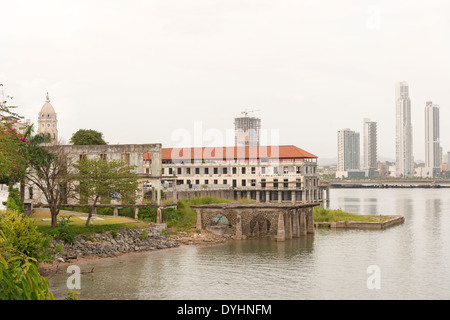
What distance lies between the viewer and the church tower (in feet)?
480

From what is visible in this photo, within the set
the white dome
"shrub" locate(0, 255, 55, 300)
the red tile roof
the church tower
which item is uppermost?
the white dome

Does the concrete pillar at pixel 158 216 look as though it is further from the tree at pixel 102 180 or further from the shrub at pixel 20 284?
the shrub at pixel 20 284

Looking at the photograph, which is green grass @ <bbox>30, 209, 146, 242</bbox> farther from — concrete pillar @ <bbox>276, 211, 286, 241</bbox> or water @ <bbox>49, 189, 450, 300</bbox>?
concrete pillar @ <bbox>276, 211, 286, 241</bbox>

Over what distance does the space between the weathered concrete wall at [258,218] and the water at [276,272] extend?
2088mm

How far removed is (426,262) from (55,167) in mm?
34129

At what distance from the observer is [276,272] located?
40.2 metres

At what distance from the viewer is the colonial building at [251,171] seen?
100625 millimetres

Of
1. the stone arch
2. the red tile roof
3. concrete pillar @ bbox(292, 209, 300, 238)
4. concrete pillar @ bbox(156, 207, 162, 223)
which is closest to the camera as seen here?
concrete pillar @ bbox(156, 207, 162, 223)

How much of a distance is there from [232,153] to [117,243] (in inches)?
2306

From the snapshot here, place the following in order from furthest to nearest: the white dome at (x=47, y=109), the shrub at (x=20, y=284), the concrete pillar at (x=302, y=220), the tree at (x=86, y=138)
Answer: the white dome at (x=47, y=109)
the tree at (x=86, y=138)
the concrete pillar at (x=302, y=220)
the shrub at (x=20, y=284)

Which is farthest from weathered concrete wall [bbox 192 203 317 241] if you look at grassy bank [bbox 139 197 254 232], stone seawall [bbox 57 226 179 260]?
stone seawall [bbox 57 226 179 260]

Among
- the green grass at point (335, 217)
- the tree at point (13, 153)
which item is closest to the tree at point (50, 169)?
the tree at point (13, 153)

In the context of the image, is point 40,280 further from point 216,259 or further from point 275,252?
point 275,252
